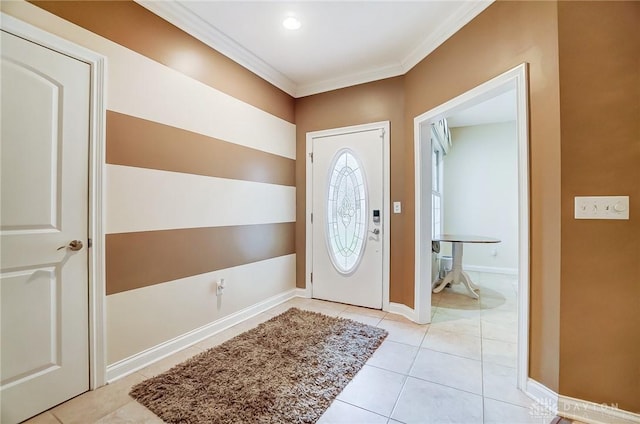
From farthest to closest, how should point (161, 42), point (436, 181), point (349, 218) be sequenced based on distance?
1. point (436, 181)
2. point (349, 218)
3. point (161, 42)

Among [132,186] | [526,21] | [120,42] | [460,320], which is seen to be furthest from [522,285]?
[120,42]

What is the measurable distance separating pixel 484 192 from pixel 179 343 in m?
5.32

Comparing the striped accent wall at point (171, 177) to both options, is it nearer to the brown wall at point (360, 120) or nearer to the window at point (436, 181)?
the brown wall at point (360, 120)

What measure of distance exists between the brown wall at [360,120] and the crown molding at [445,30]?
255mm

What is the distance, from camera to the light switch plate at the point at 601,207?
1.39 m

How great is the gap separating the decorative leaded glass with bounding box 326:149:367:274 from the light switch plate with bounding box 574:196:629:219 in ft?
6.40

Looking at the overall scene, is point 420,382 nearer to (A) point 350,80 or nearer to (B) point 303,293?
(B) point 303,293

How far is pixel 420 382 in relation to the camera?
181cm

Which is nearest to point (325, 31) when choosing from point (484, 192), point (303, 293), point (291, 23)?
point (291, 23)

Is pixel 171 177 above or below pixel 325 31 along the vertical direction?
below

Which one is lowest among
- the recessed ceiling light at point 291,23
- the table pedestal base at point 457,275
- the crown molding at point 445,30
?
the table pedestal base at point 457,275

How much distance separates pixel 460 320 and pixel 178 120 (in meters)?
3.34

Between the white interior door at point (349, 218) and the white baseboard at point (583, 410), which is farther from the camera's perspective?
the white interior door at point (349, 218)

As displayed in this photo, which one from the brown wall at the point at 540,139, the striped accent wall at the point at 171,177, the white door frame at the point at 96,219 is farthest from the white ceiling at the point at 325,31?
the white door frame at the point at 96,219
